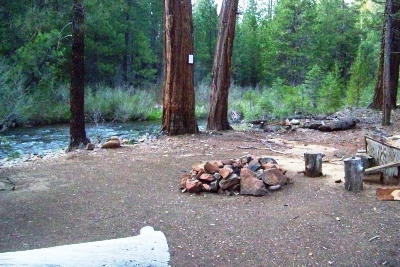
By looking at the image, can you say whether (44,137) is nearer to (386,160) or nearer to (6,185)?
(6,185)

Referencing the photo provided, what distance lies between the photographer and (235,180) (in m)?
5.14

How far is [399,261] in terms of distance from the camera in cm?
337

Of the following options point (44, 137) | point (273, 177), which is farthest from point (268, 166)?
point (44, 137)

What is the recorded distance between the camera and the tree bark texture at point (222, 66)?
442 inches

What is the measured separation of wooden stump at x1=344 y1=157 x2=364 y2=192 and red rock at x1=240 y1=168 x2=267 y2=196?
985 mm

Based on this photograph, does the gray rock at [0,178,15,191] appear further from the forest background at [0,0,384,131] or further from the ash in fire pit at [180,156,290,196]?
the forest background at [0,0,384,131]

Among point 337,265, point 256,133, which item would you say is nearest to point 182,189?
point 337,265

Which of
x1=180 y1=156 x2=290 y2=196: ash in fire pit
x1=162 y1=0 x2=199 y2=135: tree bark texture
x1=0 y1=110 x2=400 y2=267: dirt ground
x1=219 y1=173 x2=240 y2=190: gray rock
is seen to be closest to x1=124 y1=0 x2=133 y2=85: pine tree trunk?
x1=162 y1=0 x2=199 y2=135: tree bark texture

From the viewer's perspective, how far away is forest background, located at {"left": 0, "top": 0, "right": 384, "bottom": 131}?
1622cm

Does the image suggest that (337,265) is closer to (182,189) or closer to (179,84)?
(182,189)

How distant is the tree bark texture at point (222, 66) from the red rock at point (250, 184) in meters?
6.20

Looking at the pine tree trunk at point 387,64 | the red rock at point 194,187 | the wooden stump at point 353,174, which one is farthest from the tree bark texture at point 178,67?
the wooden stump at point 353,174

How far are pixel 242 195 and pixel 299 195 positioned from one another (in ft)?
2.19

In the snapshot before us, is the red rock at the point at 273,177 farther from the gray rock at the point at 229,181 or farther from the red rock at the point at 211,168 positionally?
the red rock at the point at 211,168
